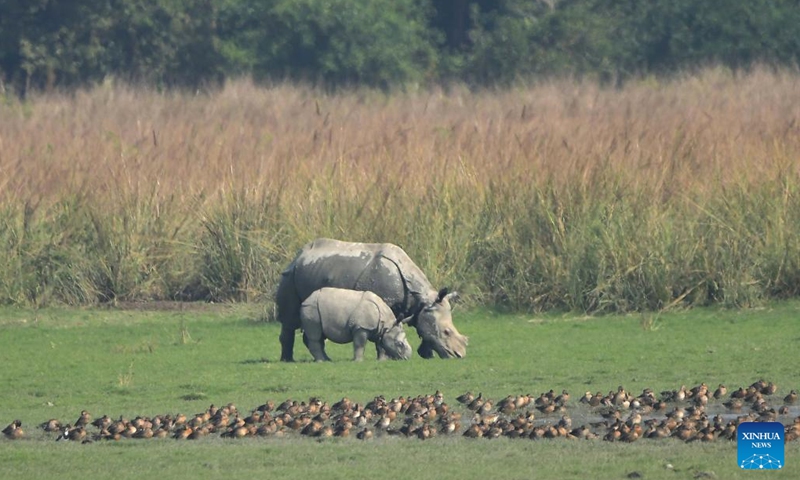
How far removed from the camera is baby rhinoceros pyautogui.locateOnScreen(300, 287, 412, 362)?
12.0 meters

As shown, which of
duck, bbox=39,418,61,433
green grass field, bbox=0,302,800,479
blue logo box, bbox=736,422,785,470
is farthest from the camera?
duck, bbox=39,418,61,433

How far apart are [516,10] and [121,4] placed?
8.55m

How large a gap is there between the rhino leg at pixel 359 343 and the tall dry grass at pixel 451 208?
2.89m

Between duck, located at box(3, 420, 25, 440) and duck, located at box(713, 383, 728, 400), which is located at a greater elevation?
duck, located at box(713, 383, 728, 400)

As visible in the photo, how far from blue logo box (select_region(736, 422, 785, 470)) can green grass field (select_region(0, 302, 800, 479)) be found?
0.24 feet

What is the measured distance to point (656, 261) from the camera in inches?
578

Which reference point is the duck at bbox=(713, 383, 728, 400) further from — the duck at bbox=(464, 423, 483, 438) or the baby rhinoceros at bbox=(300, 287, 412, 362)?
the baby rhinoceros at bbox=(300, 287, 412, 362)

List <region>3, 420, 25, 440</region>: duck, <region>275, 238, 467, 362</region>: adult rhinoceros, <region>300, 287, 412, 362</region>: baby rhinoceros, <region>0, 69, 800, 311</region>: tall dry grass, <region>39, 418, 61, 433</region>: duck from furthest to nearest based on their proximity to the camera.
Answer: <region>0, 69, 800, 311</region>: tall dry grass
<region>275, 238, 467, 362</region>: adult rhinoceros
<region>300, 287, 412, 362</region>: baby rhinoceros
<region>39, 418, 61, 433</region>: duck
<region>3, 420, 25, 440</region>: duck

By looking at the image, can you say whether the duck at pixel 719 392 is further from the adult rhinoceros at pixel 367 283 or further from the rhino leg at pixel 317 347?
the rhino leg at pixel 317 347

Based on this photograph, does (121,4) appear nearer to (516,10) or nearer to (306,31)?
(306,31)

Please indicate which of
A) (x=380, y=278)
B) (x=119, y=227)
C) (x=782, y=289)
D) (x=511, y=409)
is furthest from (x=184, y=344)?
(x=782, y=289)

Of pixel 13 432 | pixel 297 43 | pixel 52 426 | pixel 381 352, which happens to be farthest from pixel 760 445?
pixel 297 43

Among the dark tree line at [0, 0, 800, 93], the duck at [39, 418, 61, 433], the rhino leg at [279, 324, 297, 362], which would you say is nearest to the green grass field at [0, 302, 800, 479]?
the duck at [39, 418, 61, 433]

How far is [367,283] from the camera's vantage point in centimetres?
1271
